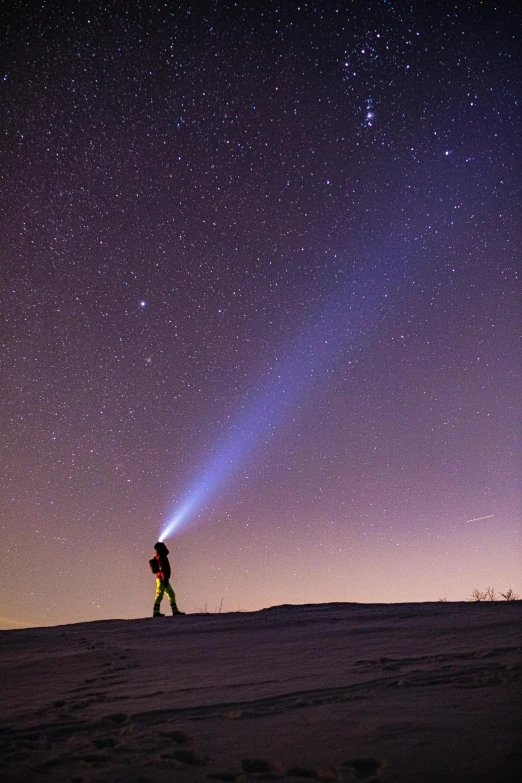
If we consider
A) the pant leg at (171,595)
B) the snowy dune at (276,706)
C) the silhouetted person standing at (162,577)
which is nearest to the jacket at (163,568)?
the silhouetted person standing at (162,577)

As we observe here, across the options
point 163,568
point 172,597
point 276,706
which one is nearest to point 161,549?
point 163,568

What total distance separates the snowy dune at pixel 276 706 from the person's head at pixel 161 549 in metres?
4.12

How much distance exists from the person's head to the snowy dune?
162 inches

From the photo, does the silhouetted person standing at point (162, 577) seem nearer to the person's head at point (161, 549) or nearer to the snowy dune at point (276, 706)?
the person's head at point (161, 549)

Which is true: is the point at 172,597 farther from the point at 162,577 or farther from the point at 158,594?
the point at 162,577

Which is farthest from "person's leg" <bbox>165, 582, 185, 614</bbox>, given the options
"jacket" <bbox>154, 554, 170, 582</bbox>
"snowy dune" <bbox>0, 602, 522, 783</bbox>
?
"snowy dune" <bbox>0, 602, 522, 783</bbox>

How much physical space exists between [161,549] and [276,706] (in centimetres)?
776

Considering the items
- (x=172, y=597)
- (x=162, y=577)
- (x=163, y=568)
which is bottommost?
(x=172, y=597)

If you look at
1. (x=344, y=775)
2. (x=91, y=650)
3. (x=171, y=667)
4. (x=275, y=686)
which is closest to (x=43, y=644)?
(x=91, y=650)

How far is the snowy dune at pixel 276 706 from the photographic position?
2.57 meters

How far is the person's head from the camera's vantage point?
1082 centimetres

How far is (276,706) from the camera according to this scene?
3523 mm

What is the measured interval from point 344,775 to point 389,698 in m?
1.21

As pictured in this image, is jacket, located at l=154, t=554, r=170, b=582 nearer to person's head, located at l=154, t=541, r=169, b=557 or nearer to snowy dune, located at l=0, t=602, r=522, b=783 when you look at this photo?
person's head, located at l=154, t=541, r=169, b=557
